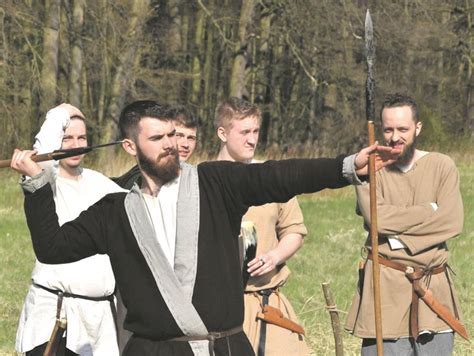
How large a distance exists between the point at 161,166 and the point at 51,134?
1.65 feet

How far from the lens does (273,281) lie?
19.6 ft

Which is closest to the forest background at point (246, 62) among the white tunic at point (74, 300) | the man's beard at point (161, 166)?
the white tunic at point (74, 300)

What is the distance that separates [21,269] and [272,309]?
23.3ft

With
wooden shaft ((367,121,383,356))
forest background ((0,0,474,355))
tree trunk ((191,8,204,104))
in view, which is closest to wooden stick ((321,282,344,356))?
wooden shaft ((367,121,383,356))

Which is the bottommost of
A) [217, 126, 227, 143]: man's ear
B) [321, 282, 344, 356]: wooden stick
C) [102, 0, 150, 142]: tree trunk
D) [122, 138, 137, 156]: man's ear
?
[321, 282, 344, 356]: wooden stick

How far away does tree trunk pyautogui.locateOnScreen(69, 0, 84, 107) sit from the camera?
25.3 m

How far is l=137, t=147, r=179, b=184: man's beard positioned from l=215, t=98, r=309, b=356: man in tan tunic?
128cm

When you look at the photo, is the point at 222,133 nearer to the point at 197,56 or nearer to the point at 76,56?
the point at 76,56

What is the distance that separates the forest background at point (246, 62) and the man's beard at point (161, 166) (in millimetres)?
17972

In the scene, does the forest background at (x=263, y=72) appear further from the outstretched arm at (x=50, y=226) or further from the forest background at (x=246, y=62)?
the outstretched arm at (x=50, y=226)

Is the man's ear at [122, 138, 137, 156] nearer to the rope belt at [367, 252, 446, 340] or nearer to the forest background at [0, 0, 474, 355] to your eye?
the rope belt at [367, 252, 446, 340]

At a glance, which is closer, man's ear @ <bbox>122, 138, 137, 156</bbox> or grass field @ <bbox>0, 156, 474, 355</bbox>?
man's ear @ <bbox>122, 138, 137, 156</bbox>

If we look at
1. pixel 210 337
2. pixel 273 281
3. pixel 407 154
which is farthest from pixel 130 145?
pixel 407 154

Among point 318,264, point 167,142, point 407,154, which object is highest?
point 167,142
